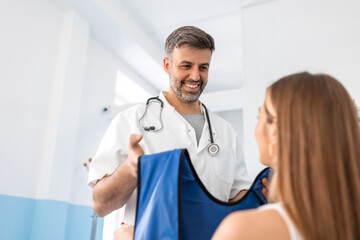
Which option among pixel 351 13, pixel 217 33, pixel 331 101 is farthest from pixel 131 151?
pixel 217 33

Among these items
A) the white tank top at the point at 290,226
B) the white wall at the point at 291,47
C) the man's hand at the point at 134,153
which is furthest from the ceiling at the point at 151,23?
the white tank top at the point at 290,226

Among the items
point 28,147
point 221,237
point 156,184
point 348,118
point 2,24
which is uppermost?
point 2,24

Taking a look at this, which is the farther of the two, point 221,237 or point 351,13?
point 351,13

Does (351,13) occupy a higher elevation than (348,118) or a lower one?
higher

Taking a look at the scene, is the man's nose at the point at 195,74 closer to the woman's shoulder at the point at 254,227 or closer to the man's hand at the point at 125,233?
the man's hand at the point at 125,233

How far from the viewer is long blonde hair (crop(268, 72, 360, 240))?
626 millimetres

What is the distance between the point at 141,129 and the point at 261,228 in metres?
0.79

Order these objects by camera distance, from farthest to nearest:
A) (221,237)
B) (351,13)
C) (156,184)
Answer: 1. (351,13)
2. (156,184)
3. (221,237)

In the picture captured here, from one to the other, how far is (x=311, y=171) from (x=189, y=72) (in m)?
0.88

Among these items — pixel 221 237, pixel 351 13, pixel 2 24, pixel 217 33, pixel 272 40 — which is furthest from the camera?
pixel 217 33

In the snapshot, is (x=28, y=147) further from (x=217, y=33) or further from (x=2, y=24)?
(x=217, y=33)

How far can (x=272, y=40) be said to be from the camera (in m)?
3.34

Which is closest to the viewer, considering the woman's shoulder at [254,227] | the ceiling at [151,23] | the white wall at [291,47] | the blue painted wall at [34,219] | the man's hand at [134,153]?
the woman's shoulder at [254,227]

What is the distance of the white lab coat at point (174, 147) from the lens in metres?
1.25
